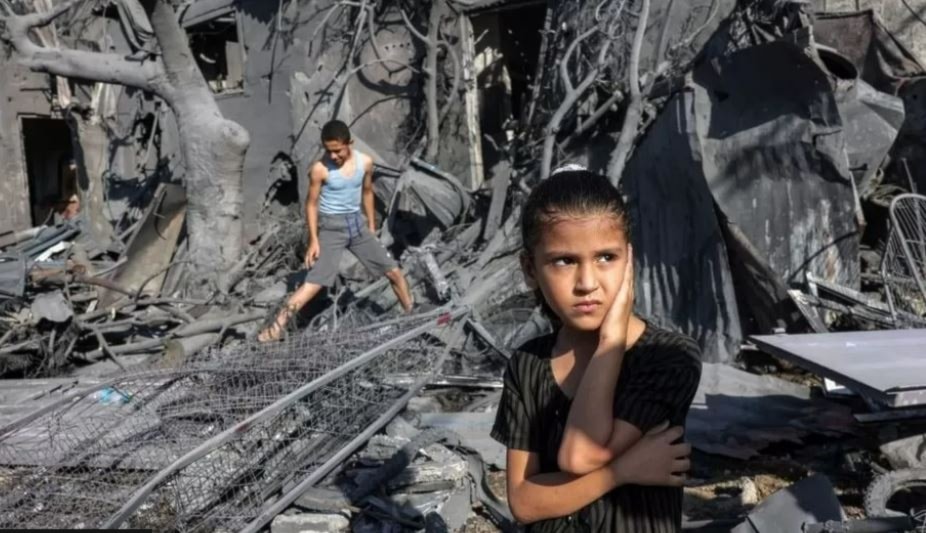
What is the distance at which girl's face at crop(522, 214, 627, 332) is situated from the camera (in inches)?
56.2

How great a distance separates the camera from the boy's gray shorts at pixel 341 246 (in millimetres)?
6164

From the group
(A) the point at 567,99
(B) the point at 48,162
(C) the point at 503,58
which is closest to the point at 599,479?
(A) the point at 567,99

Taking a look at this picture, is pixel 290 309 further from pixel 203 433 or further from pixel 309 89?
pixel 309 89

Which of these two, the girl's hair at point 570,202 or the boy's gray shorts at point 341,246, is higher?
the girl's hair at point 570,202

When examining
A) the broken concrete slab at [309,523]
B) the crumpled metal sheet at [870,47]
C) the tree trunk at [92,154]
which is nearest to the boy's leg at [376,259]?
the broken concrete slab at [309,523]

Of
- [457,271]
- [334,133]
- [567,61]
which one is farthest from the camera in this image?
[567,61]

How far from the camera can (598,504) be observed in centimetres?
146

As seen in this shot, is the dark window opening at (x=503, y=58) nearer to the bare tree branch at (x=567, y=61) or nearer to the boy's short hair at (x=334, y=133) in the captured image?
Result: the bare tree branch at (x=567, y=61)

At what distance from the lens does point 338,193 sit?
618 centimetres

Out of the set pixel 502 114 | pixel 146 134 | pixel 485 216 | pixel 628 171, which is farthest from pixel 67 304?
pixel 146 134

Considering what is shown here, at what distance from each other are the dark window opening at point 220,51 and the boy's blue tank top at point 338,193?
225 inches

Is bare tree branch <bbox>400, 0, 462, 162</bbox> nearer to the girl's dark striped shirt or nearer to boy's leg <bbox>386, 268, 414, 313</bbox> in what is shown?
boy's leg <bbox>386, 268, 414, 313</bbox>

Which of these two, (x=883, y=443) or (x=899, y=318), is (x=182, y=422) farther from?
(x=899, y=318)

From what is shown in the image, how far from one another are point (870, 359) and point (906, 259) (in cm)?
189
